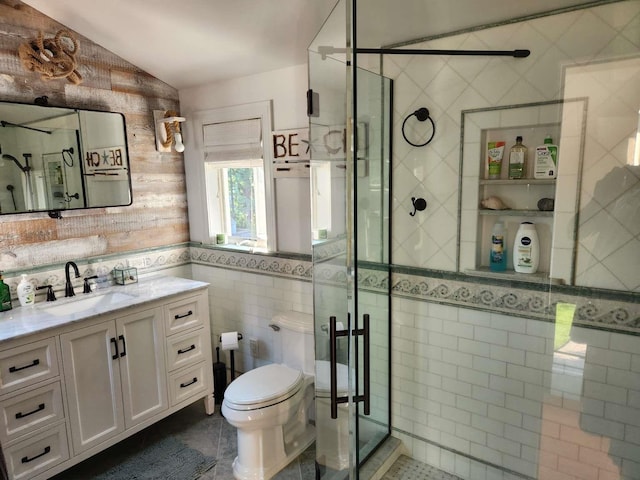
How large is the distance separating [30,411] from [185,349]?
2.78 feet

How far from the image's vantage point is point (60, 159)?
243 cm

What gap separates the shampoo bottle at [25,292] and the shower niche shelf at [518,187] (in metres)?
2.32

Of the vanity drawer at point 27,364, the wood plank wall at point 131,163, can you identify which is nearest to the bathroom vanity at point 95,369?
the vanity drawer at point 27,364

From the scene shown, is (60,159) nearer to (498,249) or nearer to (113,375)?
(113,375)

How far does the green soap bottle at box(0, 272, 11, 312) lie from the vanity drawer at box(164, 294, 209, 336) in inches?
31.1

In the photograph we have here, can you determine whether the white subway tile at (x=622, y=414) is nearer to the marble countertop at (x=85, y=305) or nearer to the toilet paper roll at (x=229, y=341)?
the toilet paper roll at (x=229, y=341)

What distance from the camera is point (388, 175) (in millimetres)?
2100

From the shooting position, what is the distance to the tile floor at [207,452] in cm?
216

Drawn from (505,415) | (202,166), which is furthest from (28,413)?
(505,415)

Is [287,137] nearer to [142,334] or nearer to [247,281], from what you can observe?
[247,281]

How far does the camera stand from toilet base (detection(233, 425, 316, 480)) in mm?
2166

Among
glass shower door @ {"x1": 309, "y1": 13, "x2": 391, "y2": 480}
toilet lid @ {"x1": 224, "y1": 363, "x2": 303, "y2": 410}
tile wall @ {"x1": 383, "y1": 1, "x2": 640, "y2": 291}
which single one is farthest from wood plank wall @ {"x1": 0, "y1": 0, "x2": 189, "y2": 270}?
tile wall @ {"x1": 383, "y1": 1, "x2": 640, "y2": 291}

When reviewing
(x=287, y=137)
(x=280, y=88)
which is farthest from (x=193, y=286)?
(x=280, y=88)

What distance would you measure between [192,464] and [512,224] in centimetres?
211
